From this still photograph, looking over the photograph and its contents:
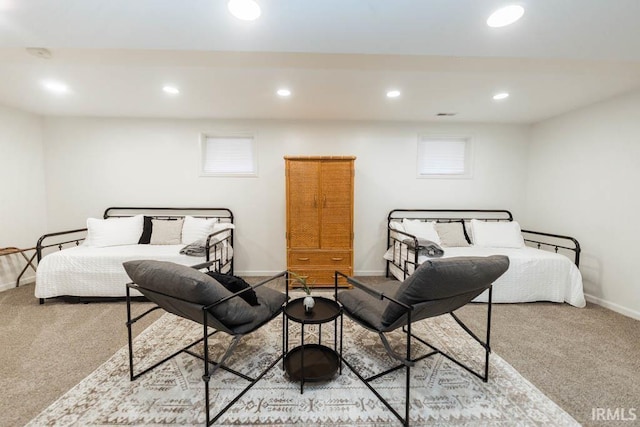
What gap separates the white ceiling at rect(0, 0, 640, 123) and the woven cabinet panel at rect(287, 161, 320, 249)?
83cm

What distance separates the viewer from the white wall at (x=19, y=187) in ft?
10.5

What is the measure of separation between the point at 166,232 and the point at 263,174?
1.61m

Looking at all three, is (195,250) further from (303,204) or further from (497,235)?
(497,235)

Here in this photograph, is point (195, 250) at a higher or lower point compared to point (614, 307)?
higher

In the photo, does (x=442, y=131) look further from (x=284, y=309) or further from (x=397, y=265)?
(x=284, y=309)

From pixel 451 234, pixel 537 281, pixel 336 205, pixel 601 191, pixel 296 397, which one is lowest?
pixel 296 397

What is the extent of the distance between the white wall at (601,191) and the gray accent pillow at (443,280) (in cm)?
259

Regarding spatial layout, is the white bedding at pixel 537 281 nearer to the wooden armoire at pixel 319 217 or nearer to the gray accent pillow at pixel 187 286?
the wooden armoire at pixel 319 217

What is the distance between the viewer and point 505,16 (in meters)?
1.39

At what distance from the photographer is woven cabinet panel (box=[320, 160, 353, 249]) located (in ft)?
10.8

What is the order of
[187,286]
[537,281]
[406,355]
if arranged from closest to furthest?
[187,286] < [406,355] < [537,281]

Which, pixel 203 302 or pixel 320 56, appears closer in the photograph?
pixel 203 302

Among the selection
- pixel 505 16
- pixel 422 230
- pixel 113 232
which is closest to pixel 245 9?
pixel 505 16


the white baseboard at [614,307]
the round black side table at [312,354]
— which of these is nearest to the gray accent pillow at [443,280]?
the round black side table at [312,354]
